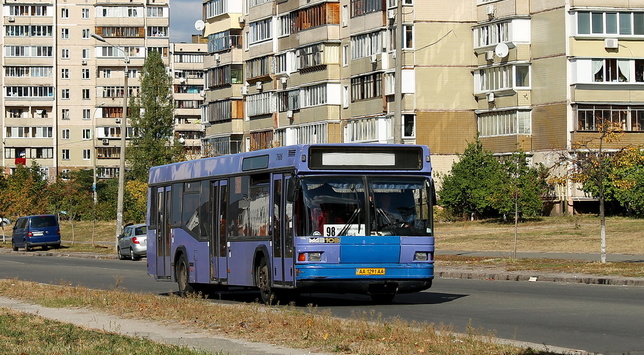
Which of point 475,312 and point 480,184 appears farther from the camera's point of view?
point 480,184

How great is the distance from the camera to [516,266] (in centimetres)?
3319

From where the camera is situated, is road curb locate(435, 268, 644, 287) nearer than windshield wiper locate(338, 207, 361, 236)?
No

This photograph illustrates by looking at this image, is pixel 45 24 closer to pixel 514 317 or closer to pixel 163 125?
pixel 163 125

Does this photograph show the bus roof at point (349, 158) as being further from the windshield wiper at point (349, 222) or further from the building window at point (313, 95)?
the building window at point (313, 95)

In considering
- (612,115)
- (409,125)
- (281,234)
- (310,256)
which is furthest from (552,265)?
(409,125)

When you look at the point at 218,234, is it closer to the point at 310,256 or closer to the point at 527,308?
the point at 310,256

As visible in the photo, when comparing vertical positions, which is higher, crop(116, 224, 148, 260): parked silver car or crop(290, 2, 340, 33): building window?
crop(290, 2, 340, 33): building window

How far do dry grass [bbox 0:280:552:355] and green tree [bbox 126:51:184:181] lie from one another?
325 feet

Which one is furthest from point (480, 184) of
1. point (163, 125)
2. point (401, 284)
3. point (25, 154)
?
point (25, 154)

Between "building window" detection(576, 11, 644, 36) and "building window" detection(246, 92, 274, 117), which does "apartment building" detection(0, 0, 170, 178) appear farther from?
"building window" detection(576, 11, 644, 36)

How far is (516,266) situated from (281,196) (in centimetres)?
1364

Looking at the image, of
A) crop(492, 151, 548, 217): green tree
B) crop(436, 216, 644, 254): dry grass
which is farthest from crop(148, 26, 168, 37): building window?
crop(436, 216, 644, 254): dry grass

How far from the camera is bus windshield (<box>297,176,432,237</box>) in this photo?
2033 cm

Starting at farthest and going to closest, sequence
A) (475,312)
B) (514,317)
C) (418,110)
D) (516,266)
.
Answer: (418,110), (516,266), (475,312), (514,317)
